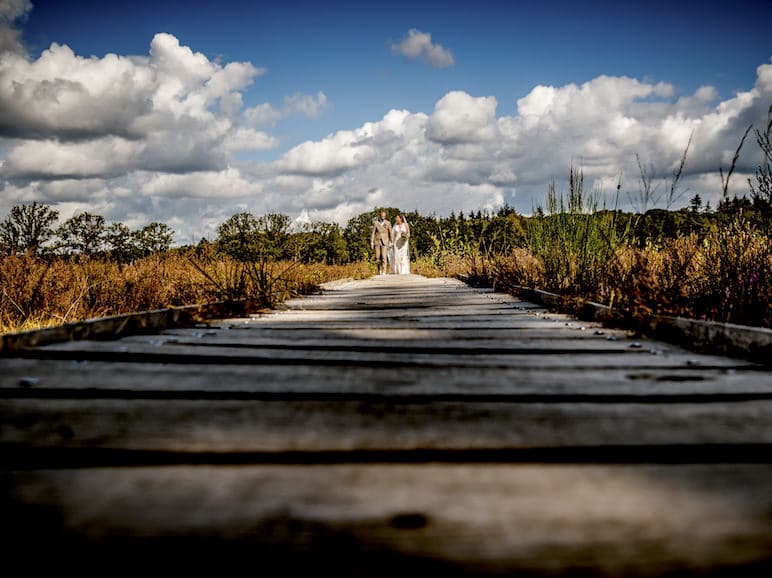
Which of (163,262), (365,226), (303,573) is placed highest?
(365,226)

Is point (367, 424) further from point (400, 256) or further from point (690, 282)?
point (400, 256)

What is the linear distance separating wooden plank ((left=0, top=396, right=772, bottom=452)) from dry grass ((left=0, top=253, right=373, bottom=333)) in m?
2.85

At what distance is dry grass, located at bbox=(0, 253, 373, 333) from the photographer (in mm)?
4301

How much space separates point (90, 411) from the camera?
124cm

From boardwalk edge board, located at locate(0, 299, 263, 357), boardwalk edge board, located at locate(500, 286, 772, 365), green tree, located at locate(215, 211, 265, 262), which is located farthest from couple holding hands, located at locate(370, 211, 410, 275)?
boardwalk edge board, located at locate(500, 286, 772, 365)

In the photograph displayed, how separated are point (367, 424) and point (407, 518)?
1.38ft

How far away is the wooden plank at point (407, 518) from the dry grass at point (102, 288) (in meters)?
3.31

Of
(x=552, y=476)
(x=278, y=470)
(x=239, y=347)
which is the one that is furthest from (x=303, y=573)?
(x=239, y=347)

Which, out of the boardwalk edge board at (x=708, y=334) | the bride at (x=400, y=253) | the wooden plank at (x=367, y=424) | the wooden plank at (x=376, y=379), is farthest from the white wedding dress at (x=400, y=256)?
the wooden plank at (x=367, y=424)

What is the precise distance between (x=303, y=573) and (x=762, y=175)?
4392 mm

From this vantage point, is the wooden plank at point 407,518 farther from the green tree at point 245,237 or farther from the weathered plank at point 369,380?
the green tree at point 245,237

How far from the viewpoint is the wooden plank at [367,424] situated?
3.41 ft

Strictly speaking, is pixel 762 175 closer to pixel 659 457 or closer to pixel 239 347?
pixel 659 457

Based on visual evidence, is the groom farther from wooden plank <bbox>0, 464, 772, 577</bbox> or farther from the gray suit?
wooden plank <bbox>0, 464, 772, 577</bbox>
